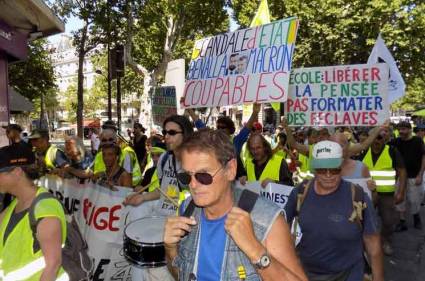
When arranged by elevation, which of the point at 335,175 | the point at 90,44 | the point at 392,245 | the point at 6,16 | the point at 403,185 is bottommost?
the point at 392,245

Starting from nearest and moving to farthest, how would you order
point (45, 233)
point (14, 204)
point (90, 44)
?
point (45, 233) → point (14, 204) → point (90, 44)

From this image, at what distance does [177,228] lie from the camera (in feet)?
6.67

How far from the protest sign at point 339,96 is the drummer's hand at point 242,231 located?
425 cm

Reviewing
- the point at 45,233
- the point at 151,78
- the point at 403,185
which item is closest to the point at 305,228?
the point at 45,233

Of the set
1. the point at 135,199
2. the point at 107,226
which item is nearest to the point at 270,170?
the point at 135,199

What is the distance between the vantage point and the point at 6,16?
245 inches

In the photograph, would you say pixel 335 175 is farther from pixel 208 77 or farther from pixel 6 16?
pixel 6 16

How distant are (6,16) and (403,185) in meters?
5.71

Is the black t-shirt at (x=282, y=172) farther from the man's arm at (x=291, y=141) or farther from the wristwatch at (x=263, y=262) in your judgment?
the wristwatch at (x=263, y=262)

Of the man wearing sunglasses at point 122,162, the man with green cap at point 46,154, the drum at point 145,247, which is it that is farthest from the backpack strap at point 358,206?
the man with green cap at point 46,154

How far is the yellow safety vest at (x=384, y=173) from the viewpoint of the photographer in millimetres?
6629

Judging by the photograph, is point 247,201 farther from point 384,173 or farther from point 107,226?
point 384,173

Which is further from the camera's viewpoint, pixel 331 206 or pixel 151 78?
pixel 151 78

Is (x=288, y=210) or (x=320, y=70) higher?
(x=320, y=70)
